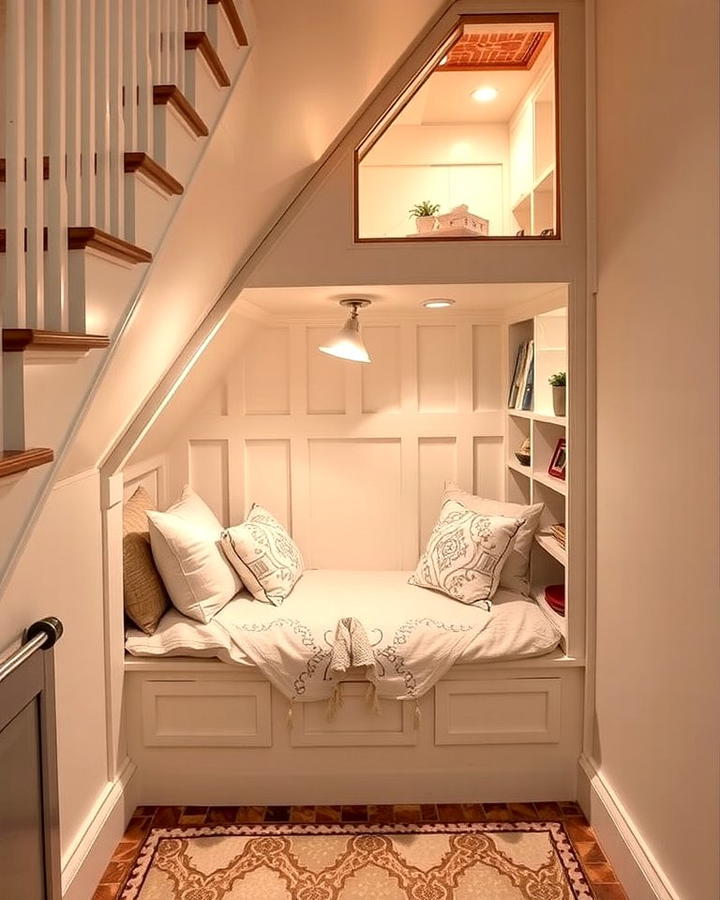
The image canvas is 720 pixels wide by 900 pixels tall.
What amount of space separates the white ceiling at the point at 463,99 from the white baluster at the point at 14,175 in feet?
5.81

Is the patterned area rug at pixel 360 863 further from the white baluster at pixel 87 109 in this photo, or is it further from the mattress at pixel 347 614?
the white baluster at pixel 87 109

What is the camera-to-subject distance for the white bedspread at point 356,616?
2537 mm

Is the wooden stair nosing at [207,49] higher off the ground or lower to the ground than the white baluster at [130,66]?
higher

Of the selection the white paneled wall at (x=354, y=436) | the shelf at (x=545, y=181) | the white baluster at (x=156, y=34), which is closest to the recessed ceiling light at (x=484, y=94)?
the shelf at (x=545, y=181)

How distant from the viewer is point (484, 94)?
8.82 feet

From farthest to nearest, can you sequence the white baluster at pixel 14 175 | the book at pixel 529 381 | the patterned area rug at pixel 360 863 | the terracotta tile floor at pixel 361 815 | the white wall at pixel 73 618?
the book at pixel 529 381 → the terracotta tile floor at pixel 361 815 → the patterned area rug at pixel 360 863 → the white wall at pixel 73 618 → the white baluster at pixel 14 175

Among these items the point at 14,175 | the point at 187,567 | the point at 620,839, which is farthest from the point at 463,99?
the point at 620,839

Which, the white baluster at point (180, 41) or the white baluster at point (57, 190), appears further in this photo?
the white baluster at point (180, 41)

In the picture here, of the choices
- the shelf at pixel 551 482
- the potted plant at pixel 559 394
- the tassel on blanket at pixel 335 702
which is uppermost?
the potted plant at pixel 559 394

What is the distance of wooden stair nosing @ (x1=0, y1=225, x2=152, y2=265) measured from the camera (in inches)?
45.8

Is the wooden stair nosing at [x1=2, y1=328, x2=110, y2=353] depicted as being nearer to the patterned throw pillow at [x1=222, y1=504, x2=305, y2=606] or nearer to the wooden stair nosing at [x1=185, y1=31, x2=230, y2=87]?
the wooden stair nosing at [x1=185, y1=31, x2=230, y2=87]

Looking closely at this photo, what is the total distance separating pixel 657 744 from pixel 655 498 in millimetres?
648

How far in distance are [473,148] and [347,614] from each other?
5.78 feet

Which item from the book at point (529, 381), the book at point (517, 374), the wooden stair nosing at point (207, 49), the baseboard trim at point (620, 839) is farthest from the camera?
the book at point (517, 374)
